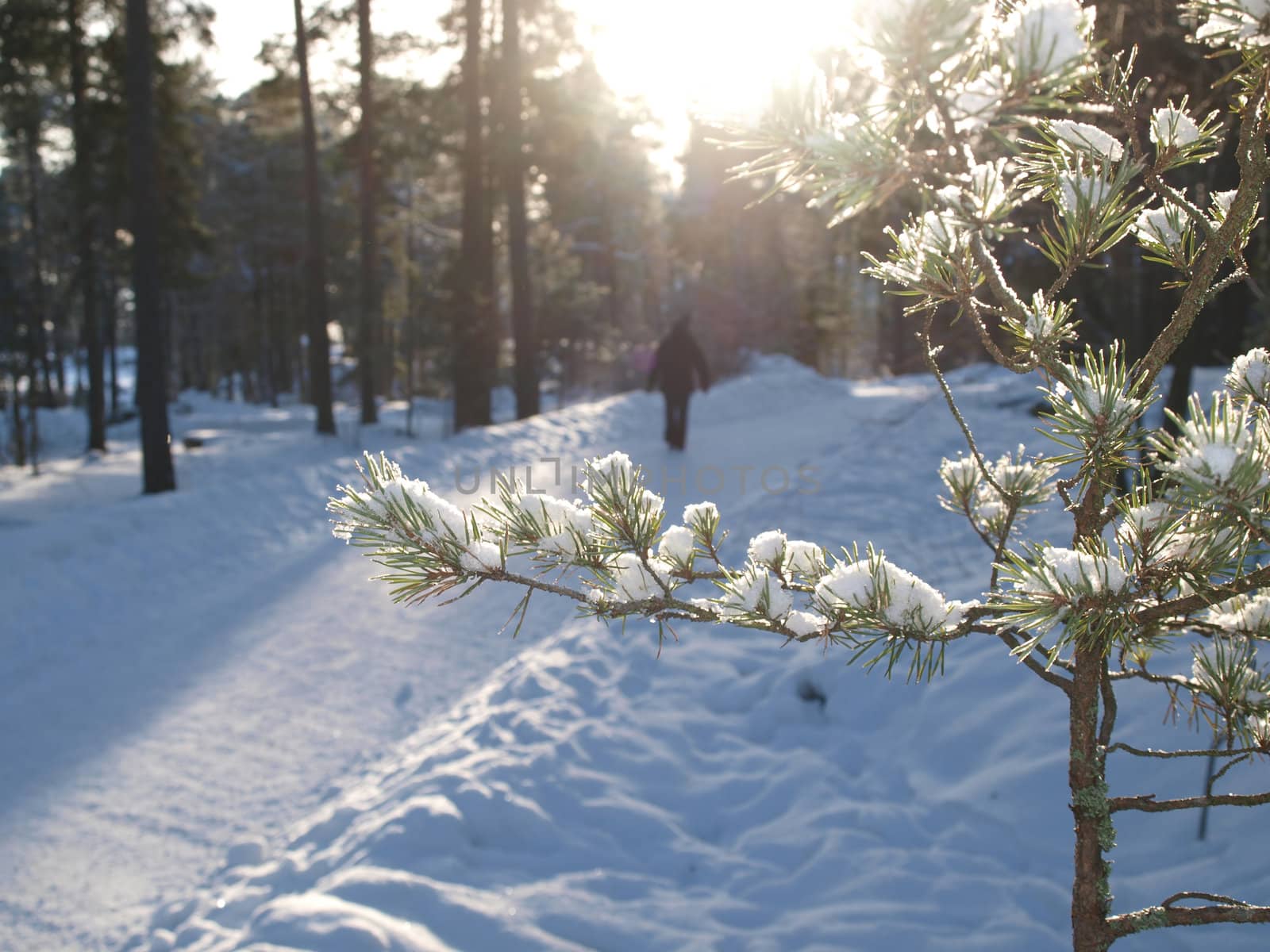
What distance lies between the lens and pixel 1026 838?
3.32 metres

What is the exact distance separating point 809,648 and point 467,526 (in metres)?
3.89

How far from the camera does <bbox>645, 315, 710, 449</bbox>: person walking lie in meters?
13.3

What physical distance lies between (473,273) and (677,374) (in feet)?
19.9

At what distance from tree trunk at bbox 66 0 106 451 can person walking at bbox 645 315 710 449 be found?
1476cm

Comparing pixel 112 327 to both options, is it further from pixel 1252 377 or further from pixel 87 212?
pixel 1252 377

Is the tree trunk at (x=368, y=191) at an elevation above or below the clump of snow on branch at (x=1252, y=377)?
above

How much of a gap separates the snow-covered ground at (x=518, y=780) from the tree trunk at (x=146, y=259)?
157 inches

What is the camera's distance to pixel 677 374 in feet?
43.5

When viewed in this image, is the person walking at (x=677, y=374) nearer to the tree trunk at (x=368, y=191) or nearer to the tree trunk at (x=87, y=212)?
the tree trunk at (x=368, y=191)

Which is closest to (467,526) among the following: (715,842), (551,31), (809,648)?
(715,842)

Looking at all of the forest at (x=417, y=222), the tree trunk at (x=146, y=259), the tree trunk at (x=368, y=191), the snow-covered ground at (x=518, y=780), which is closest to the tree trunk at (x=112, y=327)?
the forest at (x=417, y=222)

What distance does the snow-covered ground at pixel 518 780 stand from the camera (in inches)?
118

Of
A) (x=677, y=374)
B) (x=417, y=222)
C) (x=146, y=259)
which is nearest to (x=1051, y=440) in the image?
(x=677, y=374)

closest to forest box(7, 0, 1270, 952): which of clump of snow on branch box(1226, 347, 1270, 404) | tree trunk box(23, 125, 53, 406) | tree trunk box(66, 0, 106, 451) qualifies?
clump of snow on branch box(1226, 347, 1270, 404)
